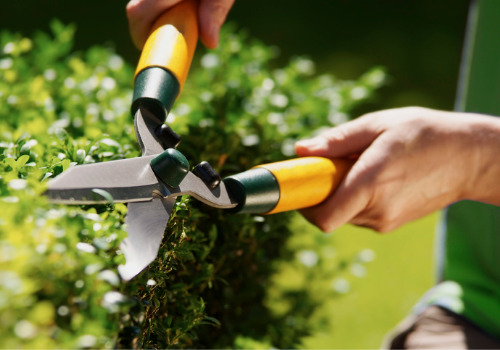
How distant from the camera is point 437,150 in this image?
46.4 inches

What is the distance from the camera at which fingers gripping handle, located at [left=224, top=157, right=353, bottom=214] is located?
3.34 feet

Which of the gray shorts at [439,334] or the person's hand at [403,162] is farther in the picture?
the gray shorts at [439,334]

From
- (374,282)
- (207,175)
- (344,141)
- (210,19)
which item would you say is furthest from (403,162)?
(374,282)

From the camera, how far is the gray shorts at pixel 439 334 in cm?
142

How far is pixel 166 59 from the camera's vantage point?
1.11 meters

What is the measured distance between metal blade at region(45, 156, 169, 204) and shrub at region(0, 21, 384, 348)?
0.02 meters

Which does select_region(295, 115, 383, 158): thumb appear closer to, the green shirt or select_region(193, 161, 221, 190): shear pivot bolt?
select_region(193, 161, 221, 190): shear pivot bolt

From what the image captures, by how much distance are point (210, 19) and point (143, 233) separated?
2.14 ft

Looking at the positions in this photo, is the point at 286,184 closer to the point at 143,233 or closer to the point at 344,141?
the point at 344,141

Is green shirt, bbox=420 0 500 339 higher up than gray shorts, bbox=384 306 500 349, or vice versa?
green shirt, bbox=420 0 500 339

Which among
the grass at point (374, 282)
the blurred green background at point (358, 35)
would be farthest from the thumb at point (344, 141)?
the blurred green background at point (358, 35)

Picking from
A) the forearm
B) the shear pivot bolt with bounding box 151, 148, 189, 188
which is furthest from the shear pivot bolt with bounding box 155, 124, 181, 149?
the forearm

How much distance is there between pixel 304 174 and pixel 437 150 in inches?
11.6

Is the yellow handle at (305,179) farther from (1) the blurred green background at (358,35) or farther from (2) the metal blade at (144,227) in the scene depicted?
(1) the blurred green background at (358,35)
